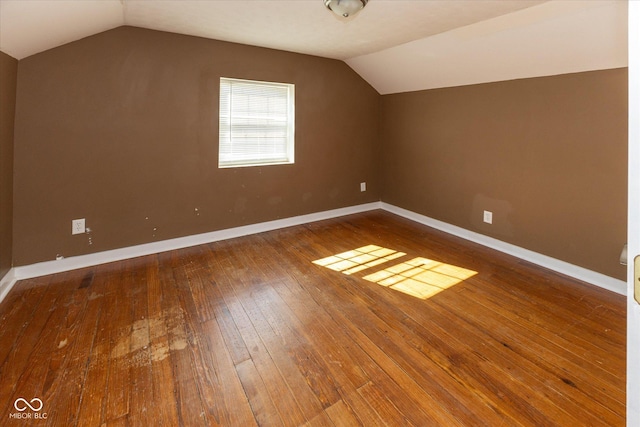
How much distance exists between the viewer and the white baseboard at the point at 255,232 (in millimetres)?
2646

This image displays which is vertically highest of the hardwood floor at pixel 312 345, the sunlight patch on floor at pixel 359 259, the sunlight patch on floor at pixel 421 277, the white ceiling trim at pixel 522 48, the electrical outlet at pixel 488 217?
the white ceiling trim at pixel 522 48

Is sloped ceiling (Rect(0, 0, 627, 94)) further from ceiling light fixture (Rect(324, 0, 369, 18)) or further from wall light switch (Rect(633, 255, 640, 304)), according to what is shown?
wall light switch (Rect(633, 255, 640, 304))

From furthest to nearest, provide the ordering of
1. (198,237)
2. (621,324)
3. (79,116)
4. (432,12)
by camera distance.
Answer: (198,237), (79,116), (432,12), (621,324)

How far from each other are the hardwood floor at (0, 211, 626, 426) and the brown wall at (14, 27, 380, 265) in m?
0.49

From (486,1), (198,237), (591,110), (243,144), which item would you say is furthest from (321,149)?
(591,110)

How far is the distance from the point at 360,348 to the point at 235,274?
1.41 m

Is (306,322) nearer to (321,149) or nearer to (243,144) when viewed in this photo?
(243,144)

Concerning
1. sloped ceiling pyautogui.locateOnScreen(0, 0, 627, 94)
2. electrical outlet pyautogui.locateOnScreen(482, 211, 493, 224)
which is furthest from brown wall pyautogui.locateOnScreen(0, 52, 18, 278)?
electrical outlet pyautogui.locateOnScreen(482, 211, 493, 224)

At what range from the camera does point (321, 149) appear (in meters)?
4.36

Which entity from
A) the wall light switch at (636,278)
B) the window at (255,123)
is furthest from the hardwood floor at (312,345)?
the window at (255,123)

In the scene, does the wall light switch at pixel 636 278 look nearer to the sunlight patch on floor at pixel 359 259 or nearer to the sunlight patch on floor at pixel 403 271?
the sunlight patch on floor at pixel 403 271

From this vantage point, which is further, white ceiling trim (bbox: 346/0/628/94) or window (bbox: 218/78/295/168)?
window (bbox: 218/78/295/168)

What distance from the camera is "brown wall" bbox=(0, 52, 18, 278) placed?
2.32m

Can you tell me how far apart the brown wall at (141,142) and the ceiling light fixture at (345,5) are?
1.61 metres
